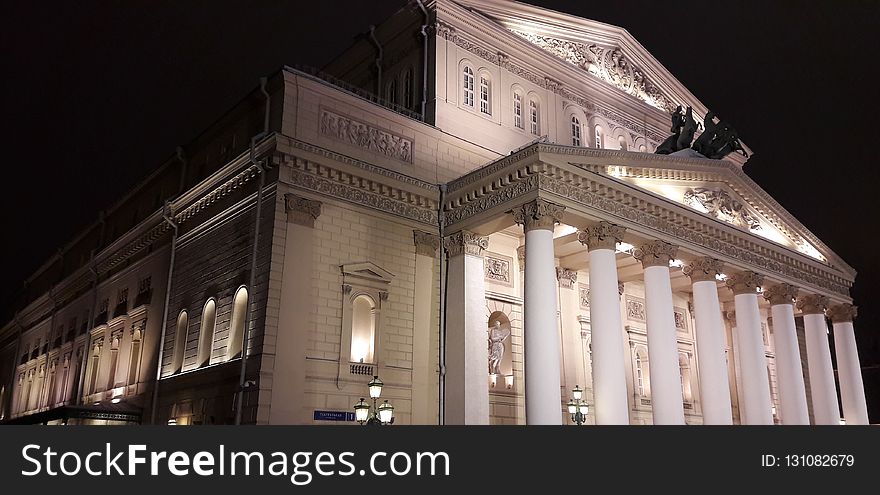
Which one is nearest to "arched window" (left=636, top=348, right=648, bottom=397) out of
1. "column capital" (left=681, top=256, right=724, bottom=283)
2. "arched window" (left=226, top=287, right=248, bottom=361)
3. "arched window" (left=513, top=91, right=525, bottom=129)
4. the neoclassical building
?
the neoclassical building

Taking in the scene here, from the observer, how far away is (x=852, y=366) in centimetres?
3212

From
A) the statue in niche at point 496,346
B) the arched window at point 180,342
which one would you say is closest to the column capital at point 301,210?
the arched window at point 180,342

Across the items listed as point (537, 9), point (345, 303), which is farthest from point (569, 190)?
point (537, 9)

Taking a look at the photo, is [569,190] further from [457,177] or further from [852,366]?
[852,366]

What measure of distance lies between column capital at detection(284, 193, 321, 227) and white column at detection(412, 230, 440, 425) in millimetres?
3854

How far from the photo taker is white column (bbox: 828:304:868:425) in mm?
31250

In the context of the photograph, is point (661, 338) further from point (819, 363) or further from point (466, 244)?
point (819, 363)

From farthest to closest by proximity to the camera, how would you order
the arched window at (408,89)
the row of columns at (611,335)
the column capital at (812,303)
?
the column capital at (812,303) → the arched window at (408,89) → the row of columns at (611,335)

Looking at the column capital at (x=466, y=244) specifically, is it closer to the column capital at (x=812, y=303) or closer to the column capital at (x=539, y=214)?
the column capital at (x=539, y=214)

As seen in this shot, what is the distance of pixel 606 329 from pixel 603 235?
9.72 feet

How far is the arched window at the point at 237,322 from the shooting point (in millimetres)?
22030

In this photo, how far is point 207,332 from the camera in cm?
2405

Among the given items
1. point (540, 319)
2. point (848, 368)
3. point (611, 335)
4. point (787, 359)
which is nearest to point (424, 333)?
point (540, 319)

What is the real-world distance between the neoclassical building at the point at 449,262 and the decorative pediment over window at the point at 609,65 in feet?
0.69
